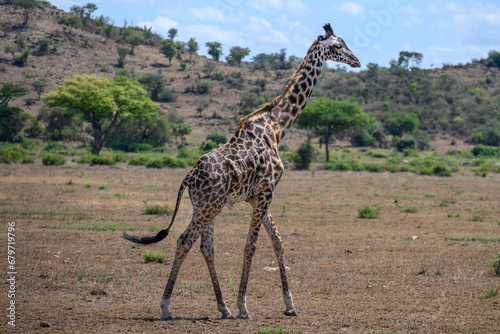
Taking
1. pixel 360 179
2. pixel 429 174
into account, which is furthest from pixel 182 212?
pixel 429 174

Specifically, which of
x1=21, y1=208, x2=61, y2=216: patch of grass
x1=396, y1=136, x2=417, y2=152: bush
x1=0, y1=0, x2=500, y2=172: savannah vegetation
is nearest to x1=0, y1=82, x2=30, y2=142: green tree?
x1=0, y1=0, x2=500, y2=172: savannah vegetation

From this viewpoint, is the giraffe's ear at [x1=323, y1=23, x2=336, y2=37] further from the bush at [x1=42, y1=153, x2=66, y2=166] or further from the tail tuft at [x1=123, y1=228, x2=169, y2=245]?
the bush at [x1=42, y1=153, x2=66, y2=166]

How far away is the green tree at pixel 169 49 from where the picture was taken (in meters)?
94.2

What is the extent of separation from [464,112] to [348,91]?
18862 millimetres

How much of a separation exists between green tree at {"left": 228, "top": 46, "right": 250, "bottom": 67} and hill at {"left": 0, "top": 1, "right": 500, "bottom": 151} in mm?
4153

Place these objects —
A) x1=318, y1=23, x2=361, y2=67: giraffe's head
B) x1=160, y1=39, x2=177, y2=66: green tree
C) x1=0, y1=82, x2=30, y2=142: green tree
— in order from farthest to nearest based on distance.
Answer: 1. x1=160, y1=39, x2=177, y2=66: green tree
2. x1=0, y1=82, x2=30, y2=142: green tree
3. x1=318, y1=23, x2=361, y2=67: giraffe's head

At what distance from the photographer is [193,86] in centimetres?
8406

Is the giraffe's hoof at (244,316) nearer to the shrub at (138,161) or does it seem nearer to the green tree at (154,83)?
the shrub at (138,161)

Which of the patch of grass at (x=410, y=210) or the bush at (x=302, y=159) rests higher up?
the bush at (x=302, y=159)

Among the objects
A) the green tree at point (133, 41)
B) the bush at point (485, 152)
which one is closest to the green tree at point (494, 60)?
the bush at point (485, 152)

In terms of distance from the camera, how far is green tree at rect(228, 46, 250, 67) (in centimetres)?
10881

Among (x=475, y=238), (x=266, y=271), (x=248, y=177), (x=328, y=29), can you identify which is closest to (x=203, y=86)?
(x=475, y=238)

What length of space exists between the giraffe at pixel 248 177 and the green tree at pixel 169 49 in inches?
3494

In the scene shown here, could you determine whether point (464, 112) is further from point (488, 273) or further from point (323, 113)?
point (488, 273)
